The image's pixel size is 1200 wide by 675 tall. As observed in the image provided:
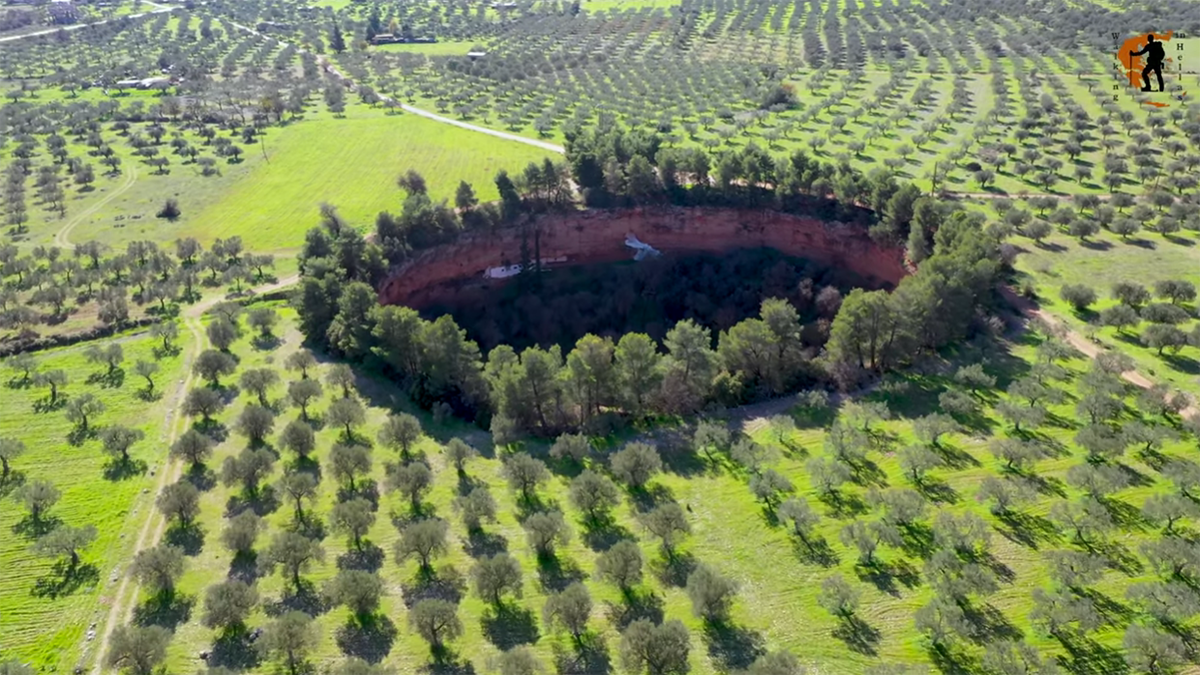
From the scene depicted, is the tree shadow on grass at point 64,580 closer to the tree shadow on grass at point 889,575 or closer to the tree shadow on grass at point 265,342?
the tree shadow on grass at point 265,342

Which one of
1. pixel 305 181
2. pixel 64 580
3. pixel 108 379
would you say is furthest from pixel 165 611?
pixel 305 181

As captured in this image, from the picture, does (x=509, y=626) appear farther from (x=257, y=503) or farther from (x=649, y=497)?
(x=257, y=503)

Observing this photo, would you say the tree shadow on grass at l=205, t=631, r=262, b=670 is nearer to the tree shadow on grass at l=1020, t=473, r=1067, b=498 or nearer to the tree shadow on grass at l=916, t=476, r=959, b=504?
the tree shadow on grass at l=916, t=476, r=959, b=504

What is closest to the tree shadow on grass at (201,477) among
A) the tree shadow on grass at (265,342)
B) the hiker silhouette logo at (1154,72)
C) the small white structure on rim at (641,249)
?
the tree shadow on grass at (265,342)

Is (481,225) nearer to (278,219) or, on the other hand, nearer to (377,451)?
(278,219)

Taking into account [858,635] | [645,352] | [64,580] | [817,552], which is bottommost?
[64,580]

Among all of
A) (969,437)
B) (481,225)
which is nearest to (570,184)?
(481,225)
